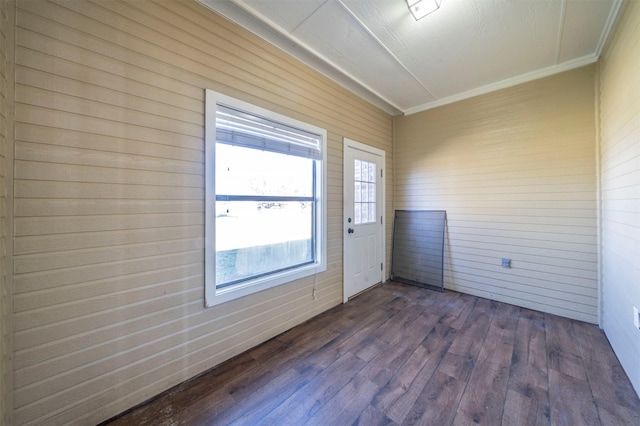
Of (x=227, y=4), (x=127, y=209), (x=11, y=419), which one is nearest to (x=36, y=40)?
(x=127, y=209)

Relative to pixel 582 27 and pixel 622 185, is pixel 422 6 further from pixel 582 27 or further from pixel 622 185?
pixel 622 185

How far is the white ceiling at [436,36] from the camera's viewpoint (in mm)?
1892

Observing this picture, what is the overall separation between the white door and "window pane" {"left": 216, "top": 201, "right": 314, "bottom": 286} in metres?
0.66

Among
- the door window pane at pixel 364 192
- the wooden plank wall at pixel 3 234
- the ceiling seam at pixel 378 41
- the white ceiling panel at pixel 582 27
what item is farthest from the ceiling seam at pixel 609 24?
the wooden plank wall at pixel 3 234

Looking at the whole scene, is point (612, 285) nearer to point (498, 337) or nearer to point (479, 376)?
point (498, 337)

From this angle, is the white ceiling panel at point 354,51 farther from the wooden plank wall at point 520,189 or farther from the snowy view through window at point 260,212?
the snowy view through window at point 260,212

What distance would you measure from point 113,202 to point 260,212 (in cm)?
107

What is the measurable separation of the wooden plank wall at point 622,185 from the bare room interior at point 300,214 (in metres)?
0.03

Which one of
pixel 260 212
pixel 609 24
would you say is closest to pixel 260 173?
pixel 260 212

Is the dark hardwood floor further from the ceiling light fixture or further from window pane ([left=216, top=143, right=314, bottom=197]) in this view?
the ceiling light fixture

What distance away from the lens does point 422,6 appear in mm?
1869

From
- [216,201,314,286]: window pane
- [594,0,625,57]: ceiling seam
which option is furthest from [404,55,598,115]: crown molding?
[216,201,314,286]: window pane

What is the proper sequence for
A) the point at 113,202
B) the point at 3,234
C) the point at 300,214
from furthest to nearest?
the point at 300,214 → the point at 113,202 → the point at 3,234

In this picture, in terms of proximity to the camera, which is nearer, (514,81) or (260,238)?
(260,238)
